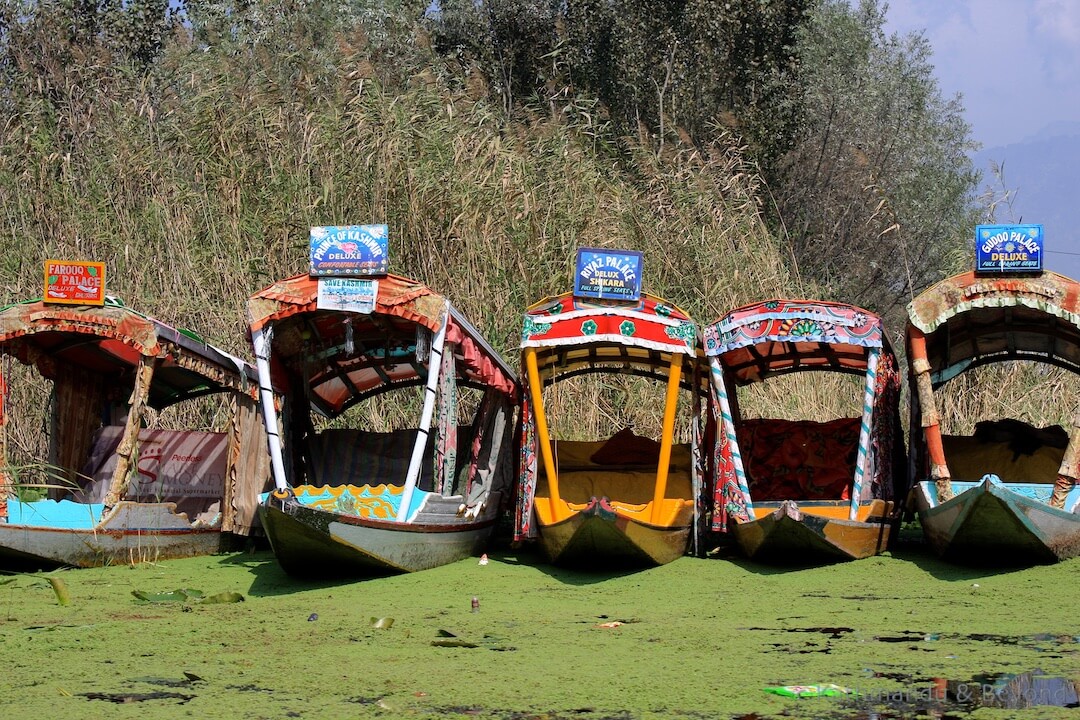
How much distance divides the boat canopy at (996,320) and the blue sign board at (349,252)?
12.2ft

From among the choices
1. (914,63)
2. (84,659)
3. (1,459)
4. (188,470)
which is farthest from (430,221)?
(914,63)

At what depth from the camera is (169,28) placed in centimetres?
2030

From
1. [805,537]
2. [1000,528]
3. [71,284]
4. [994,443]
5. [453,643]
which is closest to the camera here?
[453,643]

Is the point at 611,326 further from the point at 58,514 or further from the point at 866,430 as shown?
the point at 58,514

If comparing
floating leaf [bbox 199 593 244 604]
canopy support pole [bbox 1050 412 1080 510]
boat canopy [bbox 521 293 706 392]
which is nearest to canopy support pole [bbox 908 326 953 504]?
canopy support pole [bbox 1050 412 1080 510]

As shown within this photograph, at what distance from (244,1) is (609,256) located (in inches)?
493

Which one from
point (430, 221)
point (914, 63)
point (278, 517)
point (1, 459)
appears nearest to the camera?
point (278, 517)

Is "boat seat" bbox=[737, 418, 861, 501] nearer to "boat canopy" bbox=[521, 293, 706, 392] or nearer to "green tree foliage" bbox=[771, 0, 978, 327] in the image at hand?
"boat canopy" bbox=[521, 293, 706, 392]

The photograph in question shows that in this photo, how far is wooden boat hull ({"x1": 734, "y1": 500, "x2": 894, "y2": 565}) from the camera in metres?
8.30

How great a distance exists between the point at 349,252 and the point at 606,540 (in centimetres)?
271

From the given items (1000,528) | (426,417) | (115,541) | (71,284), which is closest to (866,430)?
(1000,528)

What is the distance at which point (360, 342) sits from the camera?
34.0 feet

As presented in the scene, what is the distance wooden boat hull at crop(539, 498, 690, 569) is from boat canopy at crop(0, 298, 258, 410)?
10.0 ft

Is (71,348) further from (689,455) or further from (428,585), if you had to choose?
(689,455)
